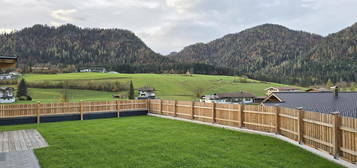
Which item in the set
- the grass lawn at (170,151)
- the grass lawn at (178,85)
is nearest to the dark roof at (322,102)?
the grass lawn at (170,151)

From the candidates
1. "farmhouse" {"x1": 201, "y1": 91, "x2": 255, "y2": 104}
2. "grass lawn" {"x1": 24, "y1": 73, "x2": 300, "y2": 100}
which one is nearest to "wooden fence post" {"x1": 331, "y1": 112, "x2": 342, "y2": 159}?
"farmhouse" {"x1": 201, "y1": 91, "x2": 255, "y2": 104}

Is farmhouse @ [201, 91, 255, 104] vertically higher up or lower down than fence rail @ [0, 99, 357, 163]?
lower down

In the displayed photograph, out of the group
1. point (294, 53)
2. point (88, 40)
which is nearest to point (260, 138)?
point (88, 40)

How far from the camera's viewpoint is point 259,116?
1283 centimetres

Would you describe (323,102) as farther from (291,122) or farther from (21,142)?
(21,142)

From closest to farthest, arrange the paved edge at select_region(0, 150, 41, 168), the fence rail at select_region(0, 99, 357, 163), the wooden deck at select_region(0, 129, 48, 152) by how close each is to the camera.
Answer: the paved edge at select_region(0, 150, 41, 168) → the fence rail at select_region(0, 99, 357, 163) → the wooden deck at select_region(0, 129, 48, 152)

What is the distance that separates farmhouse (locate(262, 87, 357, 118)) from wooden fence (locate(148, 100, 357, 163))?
498 cm

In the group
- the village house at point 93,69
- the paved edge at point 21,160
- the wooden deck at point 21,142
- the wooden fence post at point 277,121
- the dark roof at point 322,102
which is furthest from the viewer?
the village house at point 93,69

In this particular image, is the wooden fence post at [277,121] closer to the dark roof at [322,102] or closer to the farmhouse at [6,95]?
the dark roof at [322,102]

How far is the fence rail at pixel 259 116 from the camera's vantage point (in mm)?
7801

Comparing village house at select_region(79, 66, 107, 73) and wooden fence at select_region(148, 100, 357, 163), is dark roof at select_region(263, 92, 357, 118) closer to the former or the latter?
wooden fence at select_region(148, 100, 357, 163)

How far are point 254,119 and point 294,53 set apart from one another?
19697cm

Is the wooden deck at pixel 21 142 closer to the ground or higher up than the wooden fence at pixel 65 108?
closer to the ground

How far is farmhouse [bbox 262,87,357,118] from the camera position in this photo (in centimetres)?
1555
